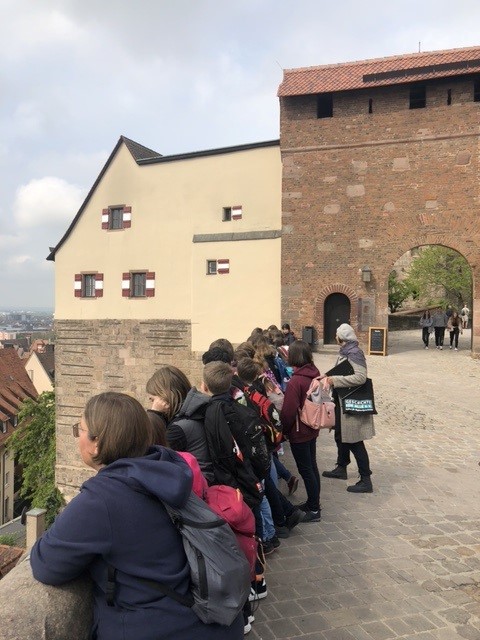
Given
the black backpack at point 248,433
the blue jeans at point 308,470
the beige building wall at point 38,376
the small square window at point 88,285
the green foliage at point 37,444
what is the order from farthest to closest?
the beige building wall at point 38,376 → the green foliage at point 37,444 → the small square window at point 88,285 → the blue jeans at point 308,470 → the black backpack at point 248,433

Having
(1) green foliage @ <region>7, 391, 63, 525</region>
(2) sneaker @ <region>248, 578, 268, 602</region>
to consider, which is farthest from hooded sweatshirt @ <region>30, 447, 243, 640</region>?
(1) green foliage @ <region>7, 391, 63, 525</region>

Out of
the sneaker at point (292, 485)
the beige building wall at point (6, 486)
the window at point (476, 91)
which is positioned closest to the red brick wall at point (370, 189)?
the window at point (476, 91)

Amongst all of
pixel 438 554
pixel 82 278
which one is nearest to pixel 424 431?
pixel 438 554

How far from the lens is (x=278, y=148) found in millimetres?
18672

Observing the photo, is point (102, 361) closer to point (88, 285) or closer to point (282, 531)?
point (88, 285)

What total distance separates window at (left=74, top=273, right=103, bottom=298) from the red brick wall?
25.8 feet

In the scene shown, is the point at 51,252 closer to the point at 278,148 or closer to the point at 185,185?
the point at 185,185

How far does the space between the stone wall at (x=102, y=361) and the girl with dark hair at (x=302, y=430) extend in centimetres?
1493

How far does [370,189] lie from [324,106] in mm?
3711

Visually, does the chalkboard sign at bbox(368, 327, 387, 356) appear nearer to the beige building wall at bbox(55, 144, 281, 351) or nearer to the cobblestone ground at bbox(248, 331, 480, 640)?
the beige building wall at bbox(55, 144, 281, 351)

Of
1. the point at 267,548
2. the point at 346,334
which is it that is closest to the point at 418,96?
the point at 346,334

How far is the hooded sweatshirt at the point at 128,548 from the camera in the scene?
157cm

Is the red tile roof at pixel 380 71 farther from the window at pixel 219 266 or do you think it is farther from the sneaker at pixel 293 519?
the sneaker at pixel 293 519

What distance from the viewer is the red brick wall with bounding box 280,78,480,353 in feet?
55.8
